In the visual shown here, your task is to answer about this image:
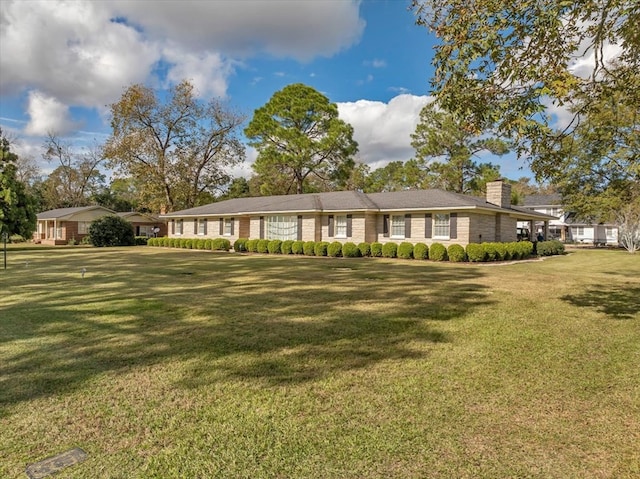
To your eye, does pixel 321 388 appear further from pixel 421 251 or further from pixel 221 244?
pixel 221 244

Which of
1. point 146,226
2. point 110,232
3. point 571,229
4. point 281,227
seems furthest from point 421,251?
point 146,226

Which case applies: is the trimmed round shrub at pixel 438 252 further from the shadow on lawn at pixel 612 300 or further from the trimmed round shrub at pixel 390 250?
the shadow on lawn at pixel 612 300

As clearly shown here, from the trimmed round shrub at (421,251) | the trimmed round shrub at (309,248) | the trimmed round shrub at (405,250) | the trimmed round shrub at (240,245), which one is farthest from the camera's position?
the trimmed round shrub at (240,245)

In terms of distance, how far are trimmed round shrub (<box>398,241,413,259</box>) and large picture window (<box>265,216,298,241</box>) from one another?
723 centimetres

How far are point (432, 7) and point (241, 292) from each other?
6860 mm

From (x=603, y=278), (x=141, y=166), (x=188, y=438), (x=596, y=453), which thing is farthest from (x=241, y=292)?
(x=141, y=166)

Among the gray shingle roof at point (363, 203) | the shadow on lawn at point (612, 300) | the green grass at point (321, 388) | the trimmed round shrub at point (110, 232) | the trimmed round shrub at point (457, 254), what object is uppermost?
the gray shingle roof at point (363, 203)

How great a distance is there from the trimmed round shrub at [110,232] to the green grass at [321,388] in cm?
2632

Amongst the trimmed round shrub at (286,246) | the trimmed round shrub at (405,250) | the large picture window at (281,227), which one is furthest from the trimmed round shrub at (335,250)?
the large picture window at (281,227)

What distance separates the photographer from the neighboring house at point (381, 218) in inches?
771

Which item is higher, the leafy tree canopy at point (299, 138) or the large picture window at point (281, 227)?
the leafy tree canopy at point (299, 138)

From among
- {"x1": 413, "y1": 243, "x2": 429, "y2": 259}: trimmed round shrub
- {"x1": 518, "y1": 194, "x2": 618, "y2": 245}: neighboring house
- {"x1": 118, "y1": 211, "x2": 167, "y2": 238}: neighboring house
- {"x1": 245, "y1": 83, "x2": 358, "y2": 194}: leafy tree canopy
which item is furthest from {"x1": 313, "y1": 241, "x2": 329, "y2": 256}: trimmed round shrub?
{"x1": 518, "y1": 194, "x2": 618, "y2": 245}: neighboring house

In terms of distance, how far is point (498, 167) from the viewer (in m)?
33.6

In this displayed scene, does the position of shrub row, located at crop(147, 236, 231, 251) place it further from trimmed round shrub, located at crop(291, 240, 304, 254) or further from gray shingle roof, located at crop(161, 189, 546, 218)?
trimmed round shrub, located at crop(291, 240, 304, 254)
